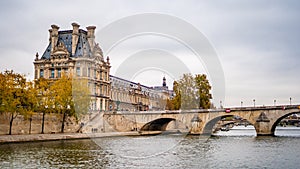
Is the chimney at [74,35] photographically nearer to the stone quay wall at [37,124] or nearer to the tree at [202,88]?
the stone quay wall at [37,124]

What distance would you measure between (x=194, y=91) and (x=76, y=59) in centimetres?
2575

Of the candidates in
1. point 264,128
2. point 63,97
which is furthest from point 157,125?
point 63,97

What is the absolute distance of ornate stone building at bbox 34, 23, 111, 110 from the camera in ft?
267

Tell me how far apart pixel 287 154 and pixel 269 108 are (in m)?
28.9

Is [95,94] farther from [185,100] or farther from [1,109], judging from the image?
[1,109]

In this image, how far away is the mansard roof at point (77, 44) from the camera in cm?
8250

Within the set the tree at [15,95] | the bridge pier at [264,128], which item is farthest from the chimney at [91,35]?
the bridge pier at [264,128]

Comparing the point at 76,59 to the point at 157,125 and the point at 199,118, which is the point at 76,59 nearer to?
the point at 157,125

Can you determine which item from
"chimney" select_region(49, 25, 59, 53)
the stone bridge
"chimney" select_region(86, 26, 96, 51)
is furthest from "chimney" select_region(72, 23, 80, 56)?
the stone bridge

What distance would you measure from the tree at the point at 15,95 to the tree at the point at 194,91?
31034 millimetres

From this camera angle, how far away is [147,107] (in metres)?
118

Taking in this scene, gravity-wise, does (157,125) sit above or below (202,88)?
below

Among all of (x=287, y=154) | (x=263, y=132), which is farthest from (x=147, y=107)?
(x=287, y=154)

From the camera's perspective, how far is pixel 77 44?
83438mm
